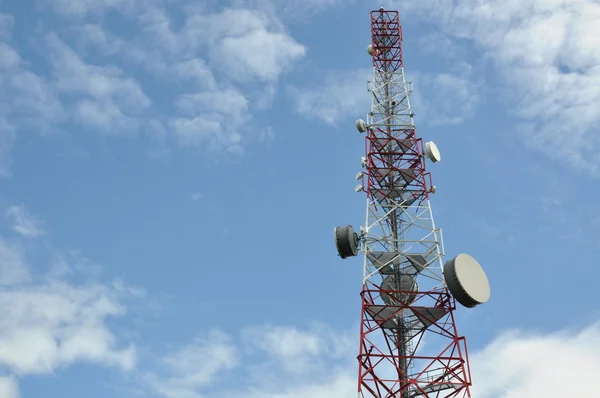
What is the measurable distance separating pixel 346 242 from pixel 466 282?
8.82 metres

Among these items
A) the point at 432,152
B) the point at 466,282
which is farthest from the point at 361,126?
the point at 466,282

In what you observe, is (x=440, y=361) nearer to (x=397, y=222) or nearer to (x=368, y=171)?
(x=397, y=222)

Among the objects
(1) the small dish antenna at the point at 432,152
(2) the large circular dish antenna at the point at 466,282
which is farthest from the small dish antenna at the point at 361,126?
(2) the large circular dish antenna at the point at 466,282

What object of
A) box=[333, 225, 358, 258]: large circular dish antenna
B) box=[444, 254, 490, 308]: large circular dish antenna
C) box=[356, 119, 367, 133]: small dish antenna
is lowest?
box=[444, 254, 490, 308]: large circular dish antenna

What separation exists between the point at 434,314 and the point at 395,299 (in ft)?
8.96

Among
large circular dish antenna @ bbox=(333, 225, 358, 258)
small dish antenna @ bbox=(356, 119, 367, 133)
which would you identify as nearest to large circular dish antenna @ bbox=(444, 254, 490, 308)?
large circular dish antenna @ bbox=(333, 225, 358, 258)

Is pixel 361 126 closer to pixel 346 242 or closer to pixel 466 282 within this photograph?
pixel 346 242

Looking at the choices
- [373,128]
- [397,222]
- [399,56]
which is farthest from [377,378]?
[399,56]

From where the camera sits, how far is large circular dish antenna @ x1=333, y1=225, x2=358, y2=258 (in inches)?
1842

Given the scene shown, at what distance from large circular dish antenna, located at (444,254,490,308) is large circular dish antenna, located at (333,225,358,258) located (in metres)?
6.80

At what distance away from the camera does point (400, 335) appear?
44469 millimetres

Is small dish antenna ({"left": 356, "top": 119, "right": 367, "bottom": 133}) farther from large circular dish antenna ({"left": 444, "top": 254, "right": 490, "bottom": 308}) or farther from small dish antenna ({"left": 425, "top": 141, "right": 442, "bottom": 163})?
large circular dish antenna ({"left": 444, "top": 254, "right": 490, "bottom": 308})

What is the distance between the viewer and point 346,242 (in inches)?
1841

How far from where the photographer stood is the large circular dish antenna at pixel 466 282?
139 ft
